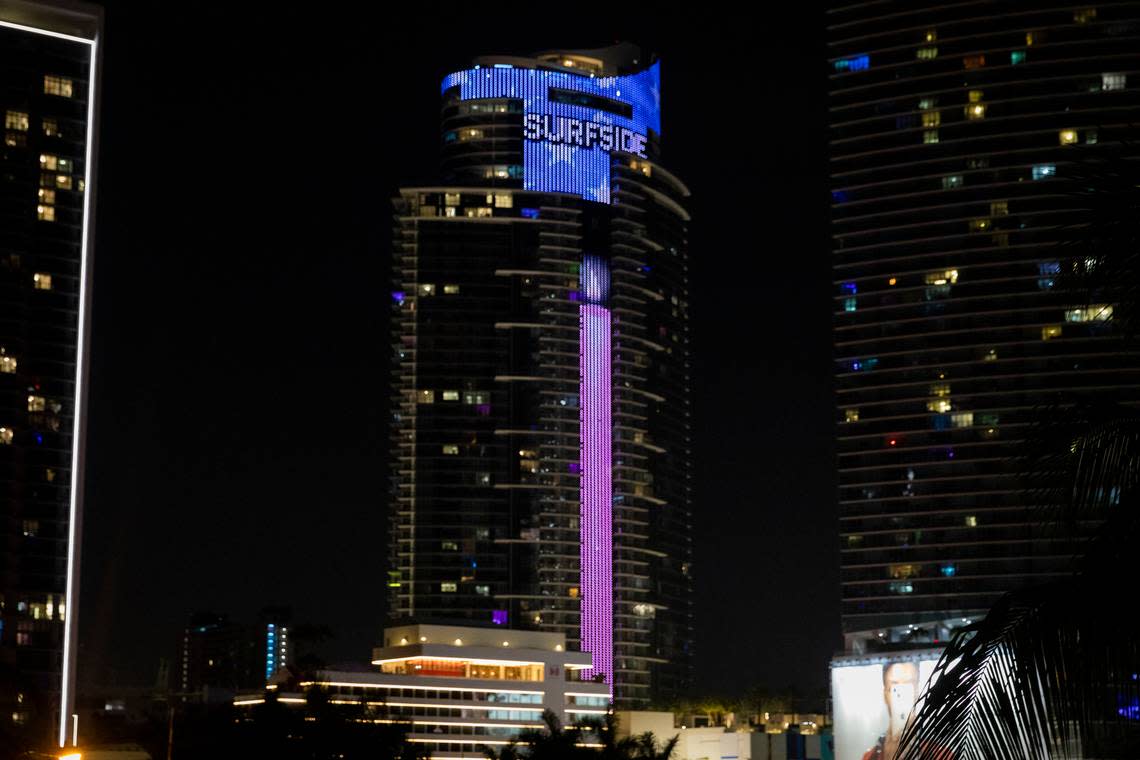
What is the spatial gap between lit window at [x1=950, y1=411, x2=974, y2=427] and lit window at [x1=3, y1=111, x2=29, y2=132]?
4026 inches

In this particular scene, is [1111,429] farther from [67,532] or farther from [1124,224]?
[67,532]

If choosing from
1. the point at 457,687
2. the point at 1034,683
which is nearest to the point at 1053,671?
the point at 1034,683

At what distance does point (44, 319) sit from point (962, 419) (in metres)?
97.6

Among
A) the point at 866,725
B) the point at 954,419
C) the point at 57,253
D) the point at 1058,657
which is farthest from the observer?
the point at 954,419

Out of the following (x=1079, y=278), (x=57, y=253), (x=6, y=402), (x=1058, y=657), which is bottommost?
(x=1058, y=657)

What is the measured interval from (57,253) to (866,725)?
93297mm

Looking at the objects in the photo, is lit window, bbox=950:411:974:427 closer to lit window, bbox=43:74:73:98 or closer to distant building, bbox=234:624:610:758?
distant building, bbox=234:624:610:758

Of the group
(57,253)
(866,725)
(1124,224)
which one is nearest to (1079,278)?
(1124,224)

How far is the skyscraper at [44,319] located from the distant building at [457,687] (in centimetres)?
2813

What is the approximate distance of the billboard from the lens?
396 feet

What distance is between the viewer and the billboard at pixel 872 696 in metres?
121

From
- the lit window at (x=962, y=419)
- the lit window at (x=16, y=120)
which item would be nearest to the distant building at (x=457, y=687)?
the lit window at (x=962, y=419)

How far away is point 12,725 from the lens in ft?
420

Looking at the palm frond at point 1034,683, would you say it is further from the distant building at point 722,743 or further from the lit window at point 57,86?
the lit window at point 57,86
